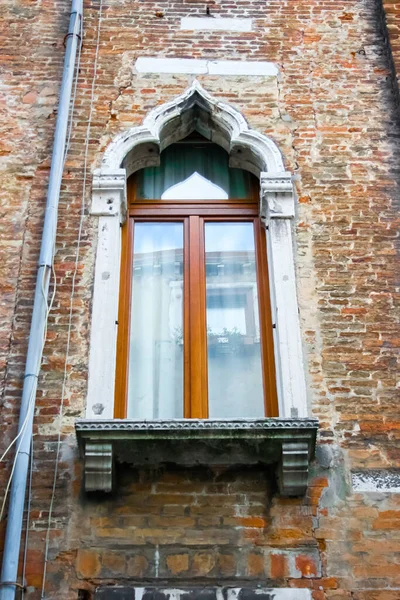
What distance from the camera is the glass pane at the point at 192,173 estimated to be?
6594mm

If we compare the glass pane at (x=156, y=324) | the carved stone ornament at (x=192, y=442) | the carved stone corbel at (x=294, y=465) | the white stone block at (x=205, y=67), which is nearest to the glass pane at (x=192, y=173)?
the glass pane at (x=156, y=324)

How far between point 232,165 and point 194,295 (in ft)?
4.50

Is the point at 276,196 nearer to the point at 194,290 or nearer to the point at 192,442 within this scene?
the point at 194,290

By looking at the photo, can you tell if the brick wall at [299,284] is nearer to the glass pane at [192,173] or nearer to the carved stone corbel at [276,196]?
the carved stone corbel at [276,196]

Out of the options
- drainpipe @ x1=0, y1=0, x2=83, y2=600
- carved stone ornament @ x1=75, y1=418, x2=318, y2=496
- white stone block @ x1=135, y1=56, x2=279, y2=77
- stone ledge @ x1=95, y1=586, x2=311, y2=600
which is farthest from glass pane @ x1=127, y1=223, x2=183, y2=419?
white stone block @ x1=135, y1=56, x2=279, y2=77

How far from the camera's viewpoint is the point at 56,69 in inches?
275

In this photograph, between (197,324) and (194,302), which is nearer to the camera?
(197,324)

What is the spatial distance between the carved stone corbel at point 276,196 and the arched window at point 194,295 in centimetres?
24

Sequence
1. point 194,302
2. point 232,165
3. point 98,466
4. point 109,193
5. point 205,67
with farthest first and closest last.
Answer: point 205,67
point 232,165
point 109,193
point 194,302
point 98,466

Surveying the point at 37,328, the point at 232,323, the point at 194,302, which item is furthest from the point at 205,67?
the point at 37,328

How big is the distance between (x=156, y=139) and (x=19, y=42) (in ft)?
5.95

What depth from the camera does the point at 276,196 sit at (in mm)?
6184

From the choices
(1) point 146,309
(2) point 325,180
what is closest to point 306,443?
(1) point 146,309

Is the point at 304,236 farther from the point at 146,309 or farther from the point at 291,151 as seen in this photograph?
the point at 146,309
